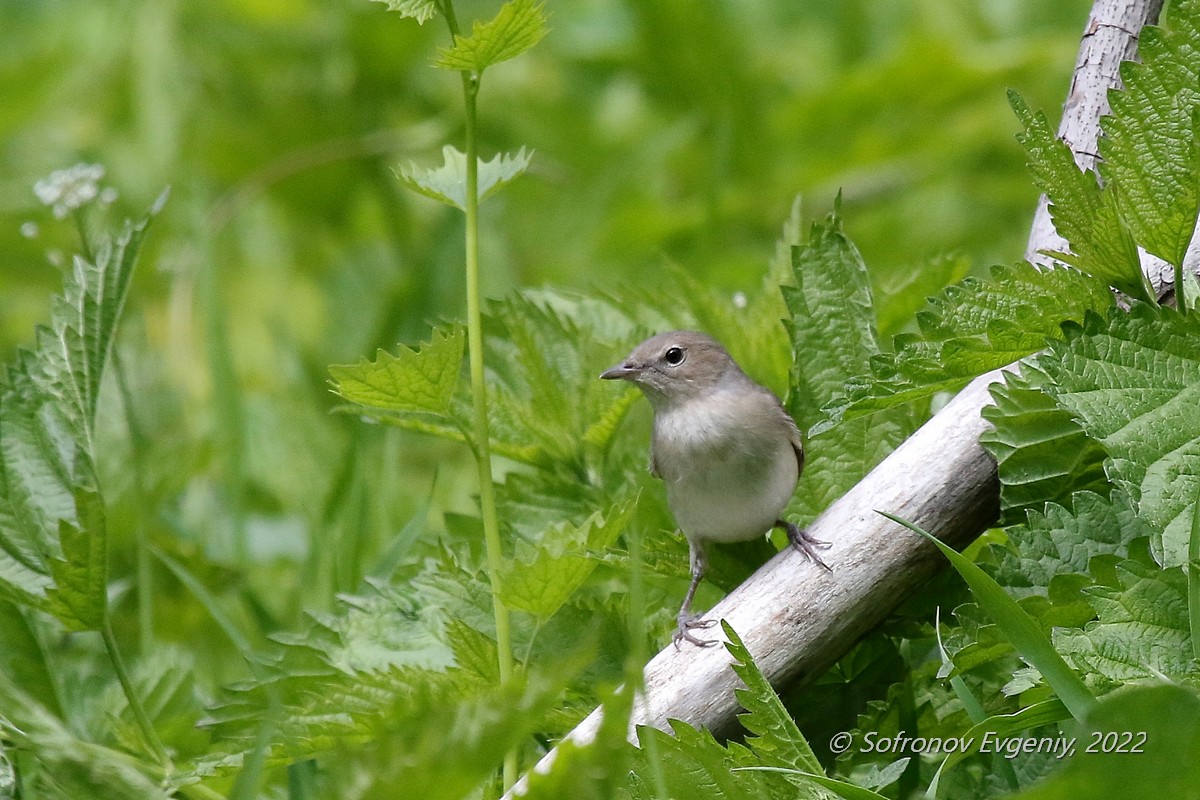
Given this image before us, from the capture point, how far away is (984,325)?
6.90ft

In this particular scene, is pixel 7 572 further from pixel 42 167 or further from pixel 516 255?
pixel 42 167

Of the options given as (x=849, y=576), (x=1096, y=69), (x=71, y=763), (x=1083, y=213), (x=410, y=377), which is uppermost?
(x=410, y=377)

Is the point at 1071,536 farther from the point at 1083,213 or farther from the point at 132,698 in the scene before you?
the point at 132,698

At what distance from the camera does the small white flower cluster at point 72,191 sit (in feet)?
9.59

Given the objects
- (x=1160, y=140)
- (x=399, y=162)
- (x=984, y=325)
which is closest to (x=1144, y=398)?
(x=984, y=325)

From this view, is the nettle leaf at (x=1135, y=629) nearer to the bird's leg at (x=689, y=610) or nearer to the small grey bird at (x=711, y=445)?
the small grey bird at (x=711, y=445)

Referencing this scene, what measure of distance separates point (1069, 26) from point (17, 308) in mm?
5313

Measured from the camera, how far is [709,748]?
6.18 feet

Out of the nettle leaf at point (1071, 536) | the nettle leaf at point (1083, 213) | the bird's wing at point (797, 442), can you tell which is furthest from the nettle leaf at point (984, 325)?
the bird's wing at point (797, 442)

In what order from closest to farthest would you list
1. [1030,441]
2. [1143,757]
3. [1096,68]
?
[1143,757]
[1030,441]
[1096,68]

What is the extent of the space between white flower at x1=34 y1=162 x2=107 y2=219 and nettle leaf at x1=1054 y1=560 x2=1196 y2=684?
231 cm

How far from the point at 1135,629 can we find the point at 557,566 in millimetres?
895

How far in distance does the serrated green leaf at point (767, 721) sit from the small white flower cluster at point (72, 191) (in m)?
1.91

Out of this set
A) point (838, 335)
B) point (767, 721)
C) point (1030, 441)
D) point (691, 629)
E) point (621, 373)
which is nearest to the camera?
point (767, 721)
